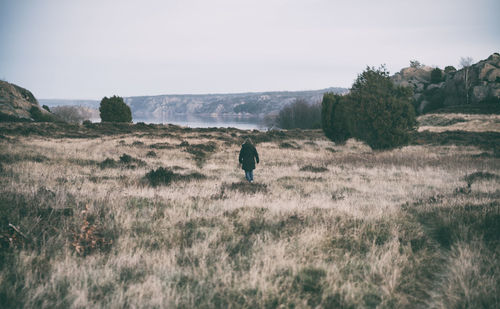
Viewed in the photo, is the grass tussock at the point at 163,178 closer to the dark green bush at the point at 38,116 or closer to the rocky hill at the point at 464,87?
the dark green bush at the point at 38,116

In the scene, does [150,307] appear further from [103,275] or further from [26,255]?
[26,255]

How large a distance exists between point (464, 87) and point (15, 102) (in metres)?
81.9

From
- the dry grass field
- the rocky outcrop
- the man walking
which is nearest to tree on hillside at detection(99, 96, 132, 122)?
the rocky outcrop

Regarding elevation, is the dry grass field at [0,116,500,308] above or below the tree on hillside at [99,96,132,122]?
below

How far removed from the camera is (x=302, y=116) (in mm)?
75750

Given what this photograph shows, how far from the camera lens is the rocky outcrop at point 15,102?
1764 inches

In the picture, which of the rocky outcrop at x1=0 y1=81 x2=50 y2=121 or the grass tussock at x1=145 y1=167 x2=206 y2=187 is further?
the rocky outcrop at x1=0 y1=81 x2=50 y2=121

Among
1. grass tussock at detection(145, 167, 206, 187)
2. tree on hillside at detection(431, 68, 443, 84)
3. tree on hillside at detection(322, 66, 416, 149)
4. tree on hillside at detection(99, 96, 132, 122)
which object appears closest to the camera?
grass tussock at detection(145, 167, 206, 187)

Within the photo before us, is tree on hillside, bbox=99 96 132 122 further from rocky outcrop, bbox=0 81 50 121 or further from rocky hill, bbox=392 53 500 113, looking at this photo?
rocky hill, bbox=392 53 500 113

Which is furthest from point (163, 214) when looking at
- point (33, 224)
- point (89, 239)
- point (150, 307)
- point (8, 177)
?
point (8, 177)

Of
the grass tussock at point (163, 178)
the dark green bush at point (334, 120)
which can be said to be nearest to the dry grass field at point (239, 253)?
the grass tussock at point (163, 178)

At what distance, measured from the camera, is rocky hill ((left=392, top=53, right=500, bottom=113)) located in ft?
169

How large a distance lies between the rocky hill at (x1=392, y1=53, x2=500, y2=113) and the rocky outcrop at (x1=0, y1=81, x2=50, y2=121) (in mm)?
64812

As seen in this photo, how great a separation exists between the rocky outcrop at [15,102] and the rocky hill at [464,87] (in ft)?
213
